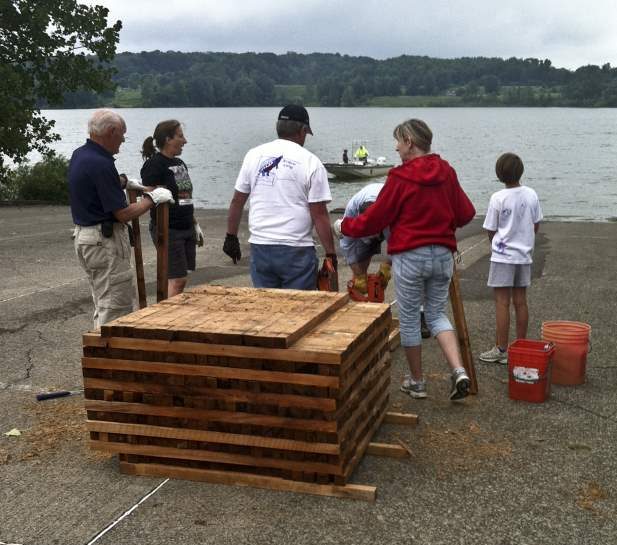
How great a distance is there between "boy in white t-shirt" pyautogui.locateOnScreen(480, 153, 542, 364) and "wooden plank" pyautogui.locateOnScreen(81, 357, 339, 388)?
2.99m

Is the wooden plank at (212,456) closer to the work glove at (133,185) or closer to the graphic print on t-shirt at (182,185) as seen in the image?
the work glove at (133,185)

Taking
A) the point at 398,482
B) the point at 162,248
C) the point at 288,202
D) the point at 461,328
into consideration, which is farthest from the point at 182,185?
the point at 398,482

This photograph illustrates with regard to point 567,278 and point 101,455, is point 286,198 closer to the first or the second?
point 101,455

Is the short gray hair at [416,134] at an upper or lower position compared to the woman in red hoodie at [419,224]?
upper

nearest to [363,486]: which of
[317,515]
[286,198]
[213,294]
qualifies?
[317,515]

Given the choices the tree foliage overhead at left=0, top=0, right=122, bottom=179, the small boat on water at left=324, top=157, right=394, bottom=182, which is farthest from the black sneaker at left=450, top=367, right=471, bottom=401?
the small boat on water at left=324, top=157, right=394, bottom=182

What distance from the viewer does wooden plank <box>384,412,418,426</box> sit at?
541 centimetres

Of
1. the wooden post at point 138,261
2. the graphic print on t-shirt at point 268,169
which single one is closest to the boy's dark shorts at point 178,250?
the wooden post at point 138,261

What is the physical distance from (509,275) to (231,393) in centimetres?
320

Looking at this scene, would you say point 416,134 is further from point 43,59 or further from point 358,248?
point 43,59

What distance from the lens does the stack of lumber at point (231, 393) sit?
166 inches

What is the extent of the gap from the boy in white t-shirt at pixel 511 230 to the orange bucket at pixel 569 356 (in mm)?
526

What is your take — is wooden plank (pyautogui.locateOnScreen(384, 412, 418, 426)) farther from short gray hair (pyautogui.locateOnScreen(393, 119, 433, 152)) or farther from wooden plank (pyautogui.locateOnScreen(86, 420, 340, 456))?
short gray hair (pyautogui.locateOnScreen(393, 119, 433, 152))

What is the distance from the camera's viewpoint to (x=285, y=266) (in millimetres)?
5797
